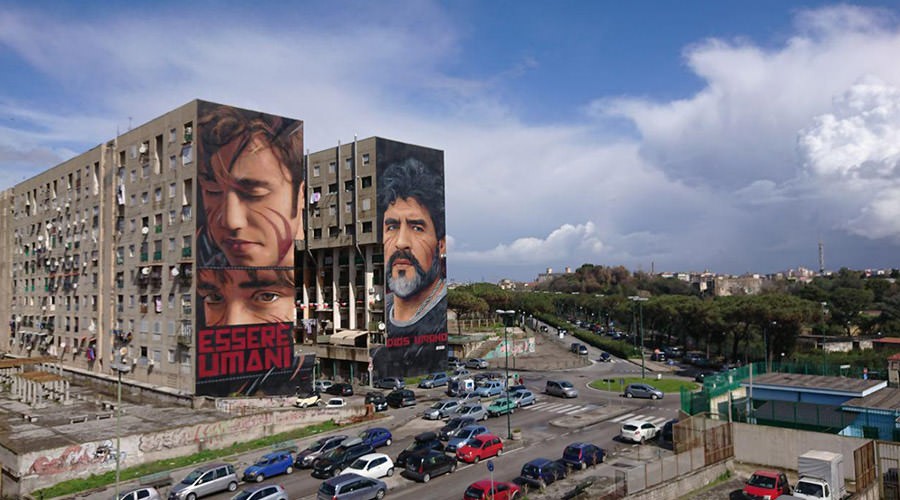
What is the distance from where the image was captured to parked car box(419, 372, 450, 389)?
66000 millimetres

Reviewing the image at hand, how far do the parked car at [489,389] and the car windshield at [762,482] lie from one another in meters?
29.7

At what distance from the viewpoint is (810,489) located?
1072 inches

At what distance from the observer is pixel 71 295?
239ft

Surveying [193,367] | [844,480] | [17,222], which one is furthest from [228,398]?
[17,222]

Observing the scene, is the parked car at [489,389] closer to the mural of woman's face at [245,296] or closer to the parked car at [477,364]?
the mural of woman's face at [245,296]

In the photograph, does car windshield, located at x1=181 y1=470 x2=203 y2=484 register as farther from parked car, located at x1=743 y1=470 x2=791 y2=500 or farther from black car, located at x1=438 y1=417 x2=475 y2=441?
parked car, located at x1=743 y1=470 x2=791 y2=500

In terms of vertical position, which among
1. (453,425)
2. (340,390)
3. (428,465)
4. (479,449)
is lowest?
(340,390)

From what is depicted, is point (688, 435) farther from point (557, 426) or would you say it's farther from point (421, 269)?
point (421, 269)

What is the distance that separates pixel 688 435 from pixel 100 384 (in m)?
57.9

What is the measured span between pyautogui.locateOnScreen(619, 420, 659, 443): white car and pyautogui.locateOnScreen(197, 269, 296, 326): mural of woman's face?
1279 inches

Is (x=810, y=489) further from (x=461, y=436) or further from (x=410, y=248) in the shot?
(x=410, y=248)

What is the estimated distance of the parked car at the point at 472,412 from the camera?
47231 millimetres

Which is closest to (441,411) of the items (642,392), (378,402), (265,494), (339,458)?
(378,402)

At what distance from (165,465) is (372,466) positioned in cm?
1348
